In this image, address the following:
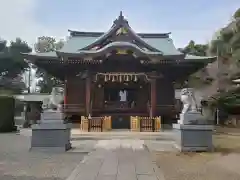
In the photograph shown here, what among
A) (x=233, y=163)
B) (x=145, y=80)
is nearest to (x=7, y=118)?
(x=145, y=80)

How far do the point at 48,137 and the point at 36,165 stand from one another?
8.34 feet

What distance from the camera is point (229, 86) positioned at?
80.8ft

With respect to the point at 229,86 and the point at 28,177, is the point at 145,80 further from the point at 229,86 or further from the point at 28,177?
the point at 28,177

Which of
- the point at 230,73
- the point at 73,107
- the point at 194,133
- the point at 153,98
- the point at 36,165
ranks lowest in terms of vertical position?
the point at 36,165

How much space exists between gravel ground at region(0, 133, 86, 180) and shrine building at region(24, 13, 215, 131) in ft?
31.4

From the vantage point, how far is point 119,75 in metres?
20.4

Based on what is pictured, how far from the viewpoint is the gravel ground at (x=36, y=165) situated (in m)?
6.44

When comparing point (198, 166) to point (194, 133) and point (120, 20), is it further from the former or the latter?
point (120, 20)

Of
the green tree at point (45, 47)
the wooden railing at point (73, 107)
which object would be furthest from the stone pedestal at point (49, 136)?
the green tree at point (45, 47)

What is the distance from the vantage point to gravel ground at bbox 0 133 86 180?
21.1ft

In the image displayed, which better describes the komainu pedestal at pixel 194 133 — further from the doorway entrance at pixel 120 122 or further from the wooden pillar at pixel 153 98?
the doorway entrance at pixel 120 122

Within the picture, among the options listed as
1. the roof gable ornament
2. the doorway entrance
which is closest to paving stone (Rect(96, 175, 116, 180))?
the doorway entrance

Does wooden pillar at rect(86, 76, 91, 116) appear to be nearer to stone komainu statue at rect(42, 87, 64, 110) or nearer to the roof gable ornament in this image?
the roof gable ornament

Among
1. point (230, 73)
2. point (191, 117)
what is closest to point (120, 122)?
point (230, 73)
